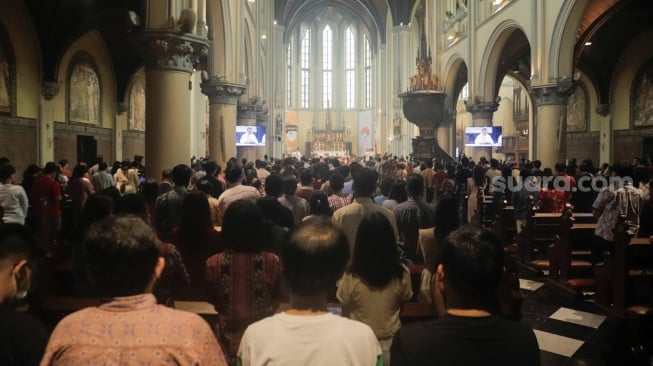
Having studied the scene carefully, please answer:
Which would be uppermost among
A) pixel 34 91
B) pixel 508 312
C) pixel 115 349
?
pixel 34 91

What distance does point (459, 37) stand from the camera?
25266 mm

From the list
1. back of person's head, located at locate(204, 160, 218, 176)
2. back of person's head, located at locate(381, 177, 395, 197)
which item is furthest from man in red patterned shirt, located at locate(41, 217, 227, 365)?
back of person's head, located at locate(204, 160, 218, 176)

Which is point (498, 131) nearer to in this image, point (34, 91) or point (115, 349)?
point (34, 91)

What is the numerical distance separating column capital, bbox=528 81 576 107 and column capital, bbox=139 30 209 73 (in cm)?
1071

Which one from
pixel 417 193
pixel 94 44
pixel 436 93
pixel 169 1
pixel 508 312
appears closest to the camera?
pixel 508 312

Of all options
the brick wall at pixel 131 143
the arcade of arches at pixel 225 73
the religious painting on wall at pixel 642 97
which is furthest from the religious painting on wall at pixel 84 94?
the religious painting on wall at pixel 642 97

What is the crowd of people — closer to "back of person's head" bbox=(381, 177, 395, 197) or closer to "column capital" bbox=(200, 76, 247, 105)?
"back of person's head" bbox=(381, 177, 395, 197)

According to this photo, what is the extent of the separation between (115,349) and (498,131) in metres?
21.3

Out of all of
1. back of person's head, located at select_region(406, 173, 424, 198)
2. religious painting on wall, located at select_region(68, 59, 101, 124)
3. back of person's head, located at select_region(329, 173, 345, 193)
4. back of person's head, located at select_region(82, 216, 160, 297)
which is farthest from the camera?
religious painting on wall, located at select_region(68, 59, 101, 124)

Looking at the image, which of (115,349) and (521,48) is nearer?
(115,349)

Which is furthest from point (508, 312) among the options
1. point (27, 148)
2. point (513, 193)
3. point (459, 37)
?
point (459, 37)

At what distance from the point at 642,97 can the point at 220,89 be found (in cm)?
1635

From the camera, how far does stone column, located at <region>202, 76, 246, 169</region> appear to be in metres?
16.5

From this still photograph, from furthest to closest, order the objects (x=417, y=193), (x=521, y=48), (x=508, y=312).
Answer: (x=521, y=48), (x=417, y=193), (x=508, y=312)
